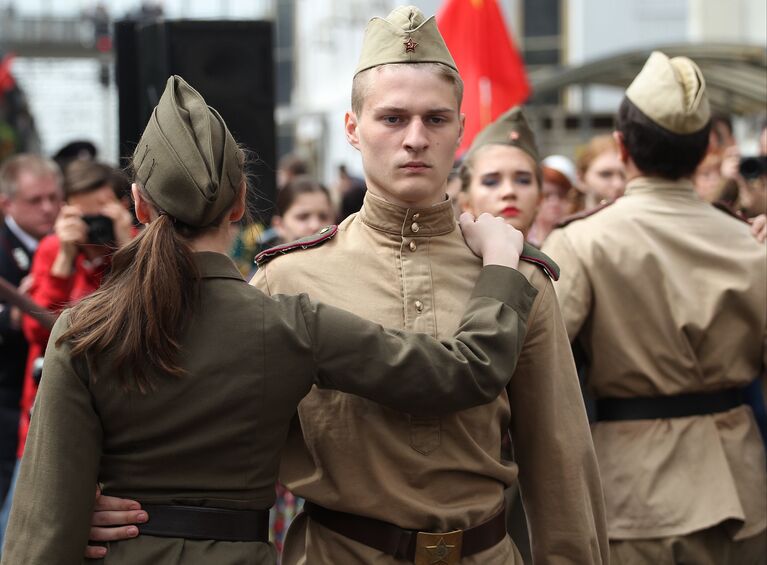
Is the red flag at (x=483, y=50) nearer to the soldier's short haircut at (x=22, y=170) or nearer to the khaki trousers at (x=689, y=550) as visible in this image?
the soldier's short haircut at (x=22, y=170)

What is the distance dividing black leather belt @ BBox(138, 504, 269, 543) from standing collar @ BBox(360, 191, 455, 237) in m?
0.82

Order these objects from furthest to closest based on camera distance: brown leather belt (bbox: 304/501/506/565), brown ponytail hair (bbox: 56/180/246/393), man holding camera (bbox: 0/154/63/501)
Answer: man holding camera (bbox: 0/154/63/501), brown leather belt (bbox: 304/501/506/565), brown ponytail hair (bbox: 56/180/246/393)

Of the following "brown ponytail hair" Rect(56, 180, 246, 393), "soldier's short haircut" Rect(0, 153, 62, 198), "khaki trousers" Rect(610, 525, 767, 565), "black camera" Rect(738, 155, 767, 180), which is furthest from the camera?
"soldier's short haircut" Rect(0, 153, 62, 198)

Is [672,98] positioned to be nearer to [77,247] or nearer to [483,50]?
[77,247]

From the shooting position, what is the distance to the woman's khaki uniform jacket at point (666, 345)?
3.88 m

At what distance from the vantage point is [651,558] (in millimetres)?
3865

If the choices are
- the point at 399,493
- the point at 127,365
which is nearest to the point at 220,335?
the point at 127,365

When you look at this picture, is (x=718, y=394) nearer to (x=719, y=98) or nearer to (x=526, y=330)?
(x=526, y=330)

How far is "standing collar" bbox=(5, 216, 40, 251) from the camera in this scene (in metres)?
6.59

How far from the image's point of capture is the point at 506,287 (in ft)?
9.77

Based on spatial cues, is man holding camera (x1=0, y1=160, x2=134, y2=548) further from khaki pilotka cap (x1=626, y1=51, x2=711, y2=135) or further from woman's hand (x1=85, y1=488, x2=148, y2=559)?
woman's hand (x1=85, y1=488, x2=148, y2=559)

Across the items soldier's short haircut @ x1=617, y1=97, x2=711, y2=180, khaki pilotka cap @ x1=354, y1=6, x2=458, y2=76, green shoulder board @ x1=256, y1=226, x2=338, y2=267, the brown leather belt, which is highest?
khaki pilotka cap @ x1=354, y1=6, x2=458, y2=76

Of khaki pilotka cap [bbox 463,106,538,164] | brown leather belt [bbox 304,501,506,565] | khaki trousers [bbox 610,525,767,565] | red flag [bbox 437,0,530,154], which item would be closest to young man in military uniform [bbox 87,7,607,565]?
brown leather belt [bbox 304,501,506,565]

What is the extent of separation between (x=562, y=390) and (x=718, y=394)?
3.49 feet
